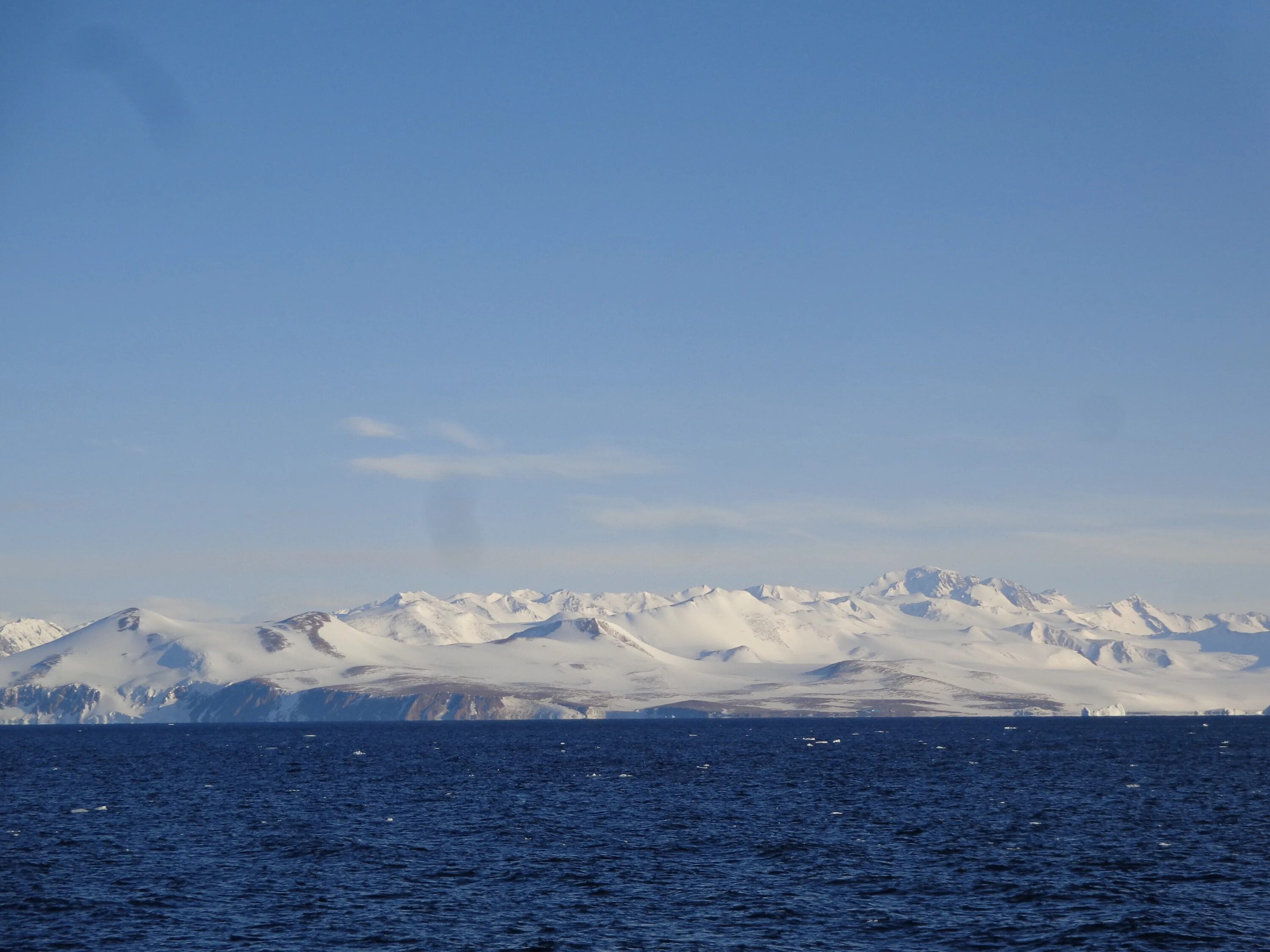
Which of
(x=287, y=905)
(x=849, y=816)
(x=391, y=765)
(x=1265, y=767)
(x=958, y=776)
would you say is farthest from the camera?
(x=391, y=765)

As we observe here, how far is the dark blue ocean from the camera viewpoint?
57.5 metres

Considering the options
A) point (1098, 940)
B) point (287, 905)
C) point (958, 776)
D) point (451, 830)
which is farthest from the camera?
point (958, 776)

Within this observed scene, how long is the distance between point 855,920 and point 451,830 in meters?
41.6

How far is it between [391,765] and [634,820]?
82.7 meters

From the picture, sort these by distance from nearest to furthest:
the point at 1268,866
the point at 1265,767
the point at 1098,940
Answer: the point at 1098,940
the point at 1268,866
the point at 1265,767

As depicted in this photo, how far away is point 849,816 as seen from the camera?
333ft

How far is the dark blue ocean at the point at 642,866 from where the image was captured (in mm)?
57531

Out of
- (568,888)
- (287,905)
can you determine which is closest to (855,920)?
(568,888)

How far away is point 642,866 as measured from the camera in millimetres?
75812

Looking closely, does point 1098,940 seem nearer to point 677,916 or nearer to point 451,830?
point 677,916

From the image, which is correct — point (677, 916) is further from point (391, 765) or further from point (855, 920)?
point (391, 765)

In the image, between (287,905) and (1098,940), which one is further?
(287,905)

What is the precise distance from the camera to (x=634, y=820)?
3907 inches

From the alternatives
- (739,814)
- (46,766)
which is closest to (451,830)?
(739,814)
